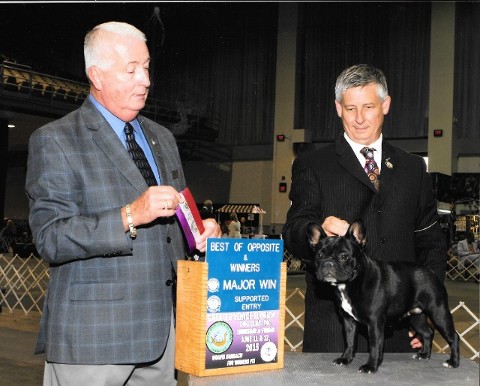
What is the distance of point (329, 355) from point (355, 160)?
1.95 feet

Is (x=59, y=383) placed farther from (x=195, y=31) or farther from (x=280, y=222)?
(x=195, y=31)

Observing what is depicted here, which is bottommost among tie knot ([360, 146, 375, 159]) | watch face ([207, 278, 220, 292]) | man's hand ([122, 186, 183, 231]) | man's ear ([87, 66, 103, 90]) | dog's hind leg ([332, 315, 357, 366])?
dog's hind leg ([332, 315, 357, 366])

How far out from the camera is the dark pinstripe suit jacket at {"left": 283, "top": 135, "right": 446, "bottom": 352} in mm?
1902

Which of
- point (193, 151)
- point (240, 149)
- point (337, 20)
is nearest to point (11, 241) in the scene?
point (193, 151)

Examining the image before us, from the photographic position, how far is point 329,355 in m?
1.76

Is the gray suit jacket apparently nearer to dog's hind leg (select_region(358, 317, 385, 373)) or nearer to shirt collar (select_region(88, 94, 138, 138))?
shirt collar (select_region(88, 94, 138, 138))

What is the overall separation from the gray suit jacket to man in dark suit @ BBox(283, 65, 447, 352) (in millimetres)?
474

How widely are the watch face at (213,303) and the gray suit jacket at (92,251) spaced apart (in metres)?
0.26

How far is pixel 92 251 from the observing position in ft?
4.87

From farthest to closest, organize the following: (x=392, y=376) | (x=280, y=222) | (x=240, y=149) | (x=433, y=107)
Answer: (x=240, y=149)
(x=280, y=222)
(x=433, y=107)
(x=392, y=376)

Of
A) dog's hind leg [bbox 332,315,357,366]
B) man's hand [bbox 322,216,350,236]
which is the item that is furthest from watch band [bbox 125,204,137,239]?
Result: dog's hind leg [bbox 332,315,357,366]

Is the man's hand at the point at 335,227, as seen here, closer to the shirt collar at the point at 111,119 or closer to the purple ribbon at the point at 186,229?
the purple ribbon at the point at 186,229

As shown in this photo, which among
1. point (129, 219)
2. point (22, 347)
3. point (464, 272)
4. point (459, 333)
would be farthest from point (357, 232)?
point (464, 272)

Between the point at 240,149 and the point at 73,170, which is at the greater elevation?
the point at 240,149
